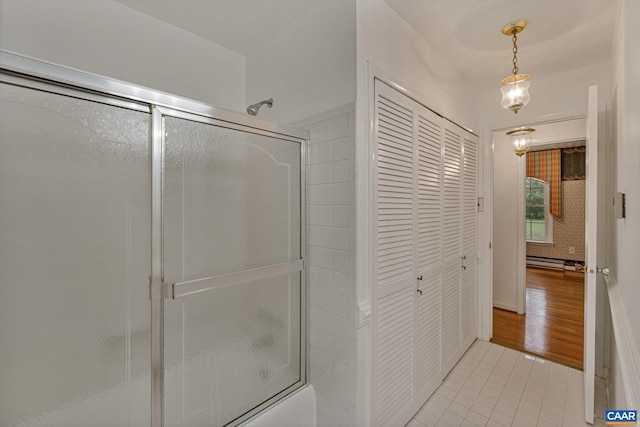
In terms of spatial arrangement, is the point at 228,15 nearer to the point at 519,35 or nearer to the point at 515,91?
the point at 515,91

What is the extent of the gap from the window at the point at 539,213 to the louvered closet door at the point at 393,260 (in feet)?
19.3

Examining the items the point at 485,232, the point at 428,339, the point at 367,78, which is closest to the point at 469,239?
the point at 485,232

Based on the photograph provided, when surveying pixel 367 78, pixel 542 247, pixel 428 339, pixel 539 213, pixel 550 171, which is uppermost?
pixel 550 171

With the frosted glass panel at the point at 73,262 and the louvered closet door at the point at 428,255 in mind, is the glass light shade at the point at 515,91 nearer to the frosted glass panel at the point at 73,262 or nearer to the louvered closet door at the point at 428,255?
the louvered closet door at the point at 428,255

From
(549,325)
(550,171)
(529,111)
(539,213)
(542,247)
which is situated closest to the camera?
(529,111)

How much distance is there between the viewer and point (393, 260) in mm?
1618

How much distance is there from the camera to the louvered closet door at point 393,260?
1.49 m

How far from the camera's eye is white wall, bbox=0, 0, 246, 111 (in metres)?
1.31

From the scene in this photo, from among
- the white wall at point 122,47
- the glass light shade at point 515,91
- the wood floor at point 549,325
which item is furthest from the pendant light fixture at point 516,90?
the wood floor at point 549,325

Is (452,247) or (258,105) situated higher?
(258,105)

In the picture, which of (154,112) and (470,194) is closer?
(154,112)

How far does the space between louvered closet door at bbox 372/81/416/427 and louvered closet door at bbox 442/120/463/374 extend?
1.77 ft

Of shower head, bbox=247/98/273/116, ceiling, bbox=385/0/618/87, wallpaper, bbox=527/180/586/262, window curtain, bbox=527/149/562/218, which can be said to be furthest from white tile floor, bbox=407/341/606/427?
window curtain, bbox=527/149/562/218

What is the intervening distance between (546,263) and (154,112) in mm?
7221
